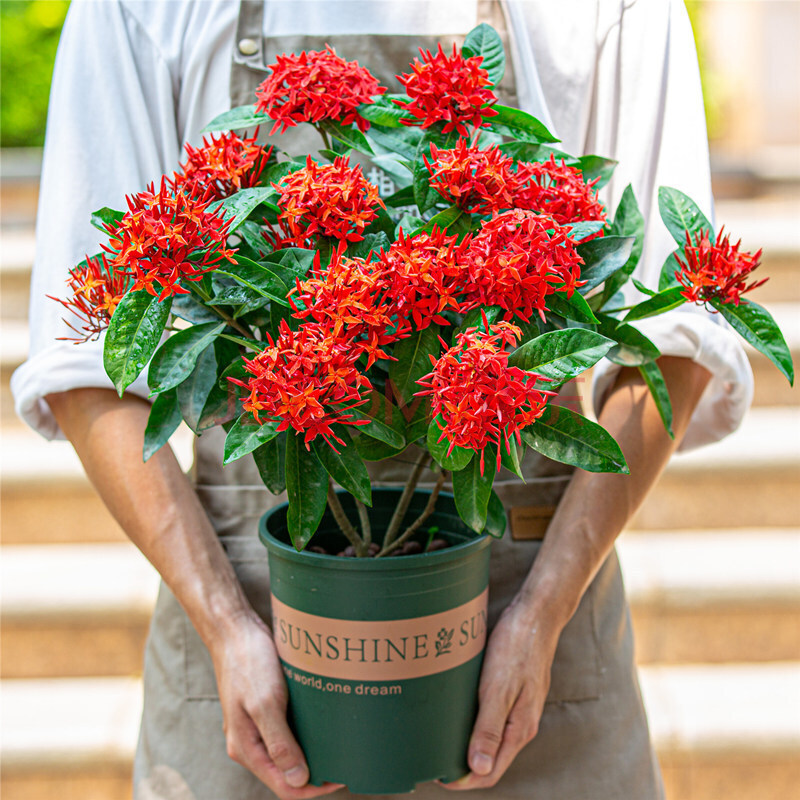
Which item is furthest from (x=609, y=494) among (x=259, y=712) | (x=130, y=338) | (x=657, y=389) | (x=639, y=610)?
(x=639, y=610)

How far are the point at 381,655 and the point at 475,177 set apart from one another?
35 centimetres

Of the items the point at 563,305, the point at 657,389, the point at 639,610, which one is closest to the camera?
the point at 563,305

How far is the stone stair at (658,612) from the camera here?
1.68 m

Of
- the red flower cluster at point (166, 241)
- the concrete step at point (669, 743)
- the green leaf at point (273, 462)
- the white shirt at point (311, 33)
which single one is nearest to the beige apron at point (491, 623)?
the white shirt at point (311, 33)

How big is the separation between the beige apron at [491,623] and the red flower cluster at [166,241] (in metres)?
0.36

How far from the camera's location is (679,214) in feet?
2.05

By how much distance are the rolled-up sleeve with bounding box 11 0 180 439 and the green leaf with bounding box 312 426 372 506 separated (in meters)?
0.28

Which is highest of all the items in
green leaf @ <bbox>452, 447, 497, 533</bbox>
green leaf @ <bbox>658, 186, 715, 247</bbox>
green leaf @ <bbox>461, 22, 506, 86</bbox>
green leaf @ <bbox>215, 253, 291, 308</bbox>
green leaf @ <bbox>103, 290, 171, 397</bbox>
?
green leaf @ <bbox>461, 22, 506, 86</bbox>

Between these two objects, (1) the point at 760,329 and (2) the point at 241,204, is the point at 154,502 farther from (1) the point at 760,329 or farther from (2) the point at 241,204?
(1) the point at 760,329

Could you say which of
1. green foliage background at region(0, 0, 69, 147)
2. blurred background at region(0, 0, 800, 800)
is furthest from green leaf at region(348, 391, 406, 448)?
green foliage background at region(0, 0, 69, 147)

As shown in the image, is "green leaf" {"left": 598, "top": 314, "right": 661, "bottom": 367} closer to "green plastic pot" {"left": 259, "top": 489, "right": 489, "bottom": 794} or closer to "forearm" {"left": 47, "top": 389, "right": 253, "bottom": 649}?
"green plastic pot" {"left": 259, "top": 489, "right": 489, "bottom": 794}

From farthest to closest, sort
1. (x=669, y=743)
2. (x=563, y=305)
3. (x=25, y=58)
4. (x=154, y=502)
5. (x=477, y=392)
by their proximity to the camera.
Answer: (x=25, y=58) < (x=669, y=743) < (x=154, y=502) < (x=563, y=305) < (x=477, y=392)

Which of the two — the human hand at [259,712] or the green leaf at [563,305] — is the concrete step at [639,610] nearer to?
the human hand at [259,712]

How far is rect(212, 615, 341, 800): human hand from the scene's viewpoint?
693 mm
